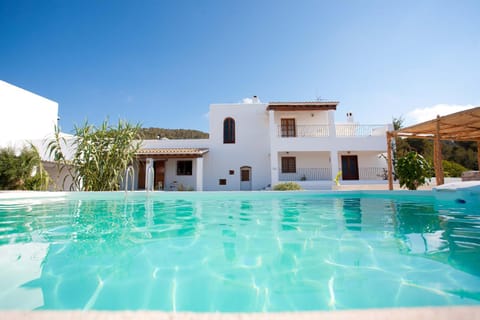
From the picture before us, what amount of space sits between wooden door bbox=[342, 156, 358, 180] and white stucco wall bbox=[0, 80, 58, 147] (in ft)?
64.4

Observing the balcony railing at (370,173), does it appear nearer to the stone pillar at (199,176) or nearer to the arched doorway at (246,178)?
the arched doorway at (246,178)

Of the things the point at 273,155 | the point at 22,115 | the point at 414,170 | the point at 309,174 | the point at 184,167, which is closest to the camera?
the point at 414,170

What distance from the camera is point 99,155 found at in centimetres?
930

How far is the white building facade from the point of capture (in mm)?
15945

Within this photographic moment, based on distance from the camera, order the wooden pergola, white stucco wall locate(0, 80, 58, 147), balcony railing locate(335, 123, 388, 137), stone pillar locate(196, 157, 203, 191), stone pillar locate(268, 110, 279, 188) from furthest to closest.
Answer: balcony railing locate(335, 123, 388, 137)
stone pillar locate(196, 157, 203, 191)
stone pillar locate(268, 110, 279, 188)
white stucco wall locate(0, 80, 58, 147)
the wooden pergola

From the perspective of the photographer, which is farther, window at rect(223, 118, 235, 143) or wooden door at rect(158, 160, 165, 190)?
window at rect(223, 118, 235, 143)

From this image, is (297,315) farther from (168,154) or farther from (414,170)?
(168,154)

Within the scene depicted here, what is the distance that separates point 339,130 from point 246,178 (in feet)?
24.6

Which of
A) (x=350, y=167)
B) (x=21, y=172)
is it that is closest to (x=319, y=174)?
(x=350, y=167)

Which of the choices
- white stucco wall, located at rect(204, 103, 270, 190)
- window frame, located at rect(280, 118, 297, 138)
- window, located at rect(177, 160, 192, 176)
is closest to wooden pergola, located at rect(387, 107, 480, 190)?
window frame, located at rect(280, 118, 297, 138)

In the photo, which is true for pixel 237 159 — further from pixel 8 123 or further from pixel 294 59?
pixel 8 123

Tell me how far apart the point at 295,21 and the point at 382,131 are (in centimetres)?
941

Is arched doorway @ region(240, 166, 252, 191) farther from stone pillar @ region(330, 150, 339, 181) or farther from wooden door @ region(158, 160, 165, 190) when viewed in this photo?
wooden door @ region(158, 160, 165, 190)

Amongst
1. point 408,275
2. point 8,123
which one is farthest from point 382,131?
point 8,123
